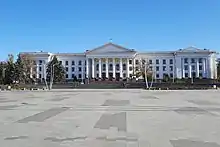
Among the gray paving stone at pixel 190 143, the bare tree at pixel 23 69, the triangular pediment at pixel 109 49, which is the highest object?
the triangular pediment at pixel 109 49

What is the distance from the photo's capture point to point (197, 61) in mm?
122250

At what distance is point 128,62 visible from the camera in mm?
120625

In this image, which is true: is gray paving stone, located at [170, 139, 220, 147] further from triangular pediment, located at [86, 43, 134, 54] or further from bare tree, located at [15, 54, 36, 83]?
triangular pediment, located at [86, 43, 134, 54]

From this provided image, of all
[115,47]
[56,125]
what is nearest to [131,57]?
[115,47]

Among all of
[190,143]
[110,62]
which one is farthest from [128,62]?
[190,143]

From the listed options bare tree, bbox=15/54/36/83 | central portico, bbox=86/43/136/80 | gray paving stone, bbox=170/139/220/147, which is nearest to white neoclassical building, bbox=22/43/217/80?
central portico, bbox=86/43/136/80

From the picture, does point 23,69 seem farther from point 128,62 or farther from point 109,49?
Answer: point 128,62

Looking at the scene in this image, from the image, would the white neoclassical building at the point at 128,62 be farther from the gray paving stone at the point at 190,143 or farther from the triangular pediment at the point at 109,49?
the gray paving stone at the point at 190,143

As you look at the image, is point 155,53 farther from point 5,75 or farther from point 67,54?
point 5,75

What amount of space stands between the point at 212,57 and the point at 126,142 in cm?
12446

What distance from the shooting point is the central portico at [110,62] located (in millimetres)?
119500

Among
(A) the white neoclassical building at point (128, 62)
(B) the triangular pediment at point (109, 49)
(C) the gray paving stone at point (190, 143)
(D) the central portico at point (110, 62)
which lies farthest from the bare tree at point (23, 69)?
(C) the gray paving stone at point (190, 143)

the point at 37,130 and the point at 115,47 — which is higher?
the point at 115,47

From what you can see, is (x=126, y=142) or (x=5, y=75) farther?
(x=5, y=75)
